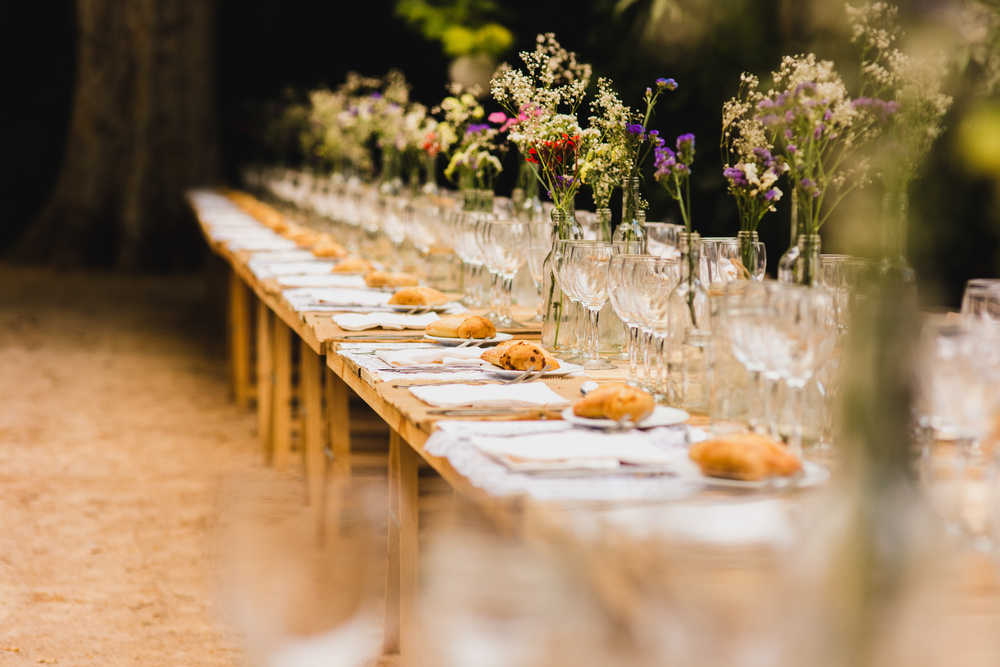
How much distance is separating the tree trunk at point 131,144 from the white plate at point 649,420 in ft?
31.1

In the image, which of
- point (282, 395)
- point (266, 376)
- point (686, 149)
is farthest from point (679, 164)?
point (266, 376)

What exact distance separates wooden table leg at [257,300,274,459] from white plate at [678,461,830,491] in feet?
9.25

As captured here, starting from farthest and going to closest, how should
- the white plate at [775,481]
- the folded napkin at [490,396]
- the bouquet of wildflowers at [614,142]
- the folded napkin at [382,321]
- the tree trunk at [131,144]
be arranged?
the tree trunk at [131,144] → the folded napkin at [382,321] → the bouquet of wildflowers at [614,142] → the folded napkin at [490,396] → the white plate at [775,481]

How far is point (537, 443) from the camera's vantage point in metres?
1.33

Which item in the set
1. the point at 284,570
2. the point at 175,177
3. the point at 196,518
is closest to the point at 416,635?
the point at 284,570

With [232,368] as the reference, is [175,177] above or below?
above

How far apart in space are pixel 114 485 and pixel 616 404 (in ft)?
9.30

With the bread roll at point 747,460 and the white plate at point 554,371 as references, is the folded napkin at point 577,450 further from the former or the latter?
the white plate at point 554,371

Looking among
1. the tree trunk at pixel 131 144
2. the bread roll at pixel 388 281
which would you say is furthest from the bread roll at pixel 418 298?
the tree trunk at pixel 131 144

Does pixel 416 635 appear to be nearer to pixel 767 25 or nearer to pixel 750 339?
pixel 750 339

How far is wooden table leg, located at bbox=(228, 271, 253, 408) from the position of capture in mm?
4742

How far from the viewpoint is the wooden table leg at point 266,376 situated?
3.88m

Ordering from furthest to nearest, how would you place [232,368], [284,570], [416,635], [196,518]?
[232,368], [196,518], [416,635], [284,570]

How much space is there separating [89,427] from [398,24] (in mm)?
5968
